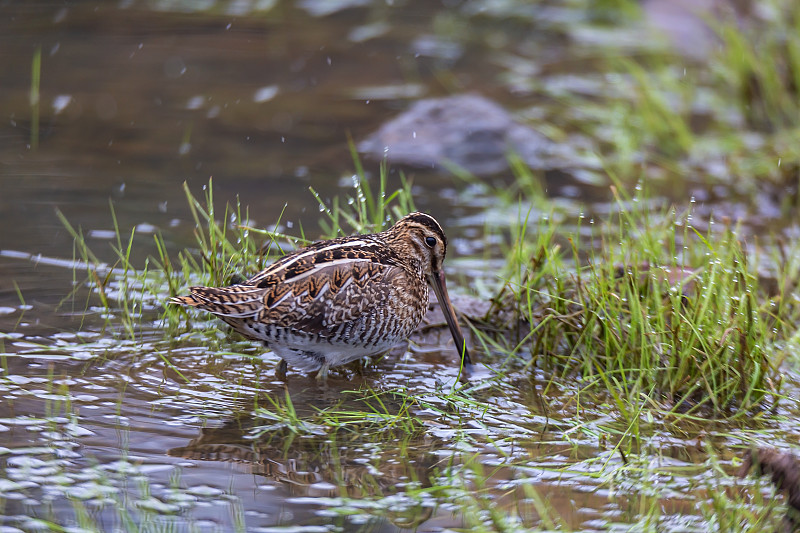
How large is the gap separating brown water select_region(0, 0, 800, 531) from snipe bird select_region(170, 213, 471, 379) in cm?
24

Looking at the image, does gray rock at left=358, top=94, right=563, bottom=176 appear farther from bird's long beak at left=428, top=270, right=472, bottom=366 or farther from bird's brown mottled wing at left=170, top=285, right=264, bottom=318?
bird's brown mottled wing at left=170, top=285, right=264, bottom=318

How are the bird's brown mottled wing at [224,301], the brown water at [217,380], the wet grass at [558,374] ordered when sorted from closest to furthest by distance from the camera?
1. the brown water at [217,380]
2. the wet grass at [558,374]
3. the bird's brown mottled wing at [224,301]

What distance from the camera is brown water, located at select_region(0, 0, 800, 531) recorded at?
3.99 m

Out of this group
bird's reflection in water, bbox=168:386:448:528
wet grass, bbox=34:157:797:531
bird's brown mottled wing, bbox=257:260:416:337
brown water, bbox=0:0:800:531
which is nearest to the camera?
brown water, bbox=0:0:800:531

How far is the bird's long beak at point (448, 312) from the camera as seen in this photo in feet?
17.7

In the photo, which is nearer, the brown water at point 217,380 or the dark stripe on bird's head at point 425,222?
the brown water at point 217,380

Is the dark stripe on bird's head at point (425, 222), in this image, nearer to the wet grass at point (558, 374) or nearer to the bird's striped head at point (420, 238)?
A: the bird's striped head at point (420, 238)

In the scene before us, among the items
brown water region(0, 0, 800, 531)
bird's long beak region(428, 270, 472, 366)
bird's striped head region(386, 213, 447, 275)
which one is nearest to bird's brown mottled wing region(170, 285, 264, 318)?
brown water region(0, 0, 800, 531)

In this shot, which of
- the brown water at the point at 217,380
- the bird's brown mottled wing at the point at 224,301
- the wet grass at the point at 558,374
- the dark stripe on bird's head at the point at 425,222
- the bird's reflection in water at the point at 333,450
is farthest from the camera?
the dark stripe on bird's head at the point at 425,222

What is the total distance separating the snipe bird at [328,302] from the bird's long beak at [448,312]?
0.04 meters

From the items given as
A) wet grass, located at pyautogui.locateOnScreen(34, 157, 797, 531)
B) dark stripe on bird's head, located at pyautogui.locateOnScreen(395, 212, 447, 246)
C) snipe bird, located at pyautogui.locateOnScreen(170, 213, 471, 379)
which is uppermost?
dark stripe on bird's head, located at pyautogui.locateOnScreen(395, 212, 447, 246)

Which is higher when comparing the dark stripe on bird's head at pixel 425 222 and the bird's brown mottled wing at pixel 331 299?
the dark stripe on bird's head at pixel 425 222

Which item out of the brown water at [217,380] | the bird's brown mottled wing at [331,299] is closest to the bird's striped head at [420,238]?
the bird's brown mottled wing at [331,299]

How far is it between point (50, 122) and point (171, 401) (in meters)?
4.88
